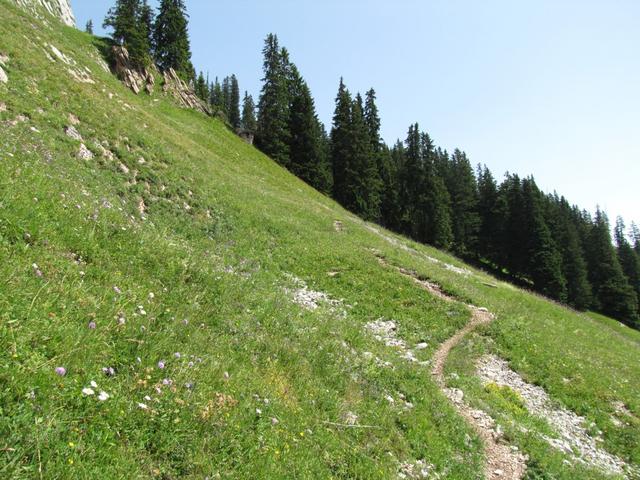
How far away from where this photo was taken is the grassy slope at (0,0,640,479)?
13.7ft

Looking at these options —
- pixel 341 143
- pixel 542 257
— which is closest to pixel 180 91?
pixel 341 143

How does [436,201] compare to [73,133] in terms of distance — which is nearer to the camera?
[73,133]

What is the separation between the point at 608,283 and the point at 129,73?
9379 centimetres

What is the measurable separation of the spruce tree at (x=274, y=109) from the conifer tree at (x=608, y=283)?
228 feet

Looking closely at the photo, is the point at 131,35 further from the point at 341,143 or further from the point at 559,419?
the point at 559,419

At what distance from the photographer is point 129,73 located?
46.8 meters

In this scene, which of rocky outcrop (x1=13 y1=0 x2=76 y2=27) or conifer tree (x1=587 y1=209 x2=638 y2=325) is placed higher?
rocky outcrop (x1=13 y1=0 x2=76 y2=27)

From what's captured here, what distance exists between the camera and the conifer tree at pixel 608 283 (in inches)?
3110

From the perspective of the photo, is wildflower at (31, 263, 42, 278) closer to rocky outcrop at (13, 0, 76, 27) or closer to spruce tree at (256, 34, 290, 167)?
rocky outcrop at (13, 0, 76, 27)

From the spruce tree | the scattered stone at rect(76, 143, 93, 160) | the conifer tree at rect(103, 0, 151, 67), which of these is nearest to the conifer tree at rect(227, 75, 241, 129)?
the spruce tree

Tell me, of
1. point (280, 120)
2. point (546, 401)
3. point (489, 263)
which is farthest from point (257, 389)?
point (489, 263)

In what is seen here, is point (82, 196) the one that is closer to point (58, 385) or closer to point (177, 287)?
point (177, 287)

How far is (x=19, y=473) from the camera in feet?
10.5

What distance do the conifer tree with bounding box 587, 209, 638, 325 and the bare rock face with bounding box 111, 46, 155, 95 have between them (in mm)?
88562
